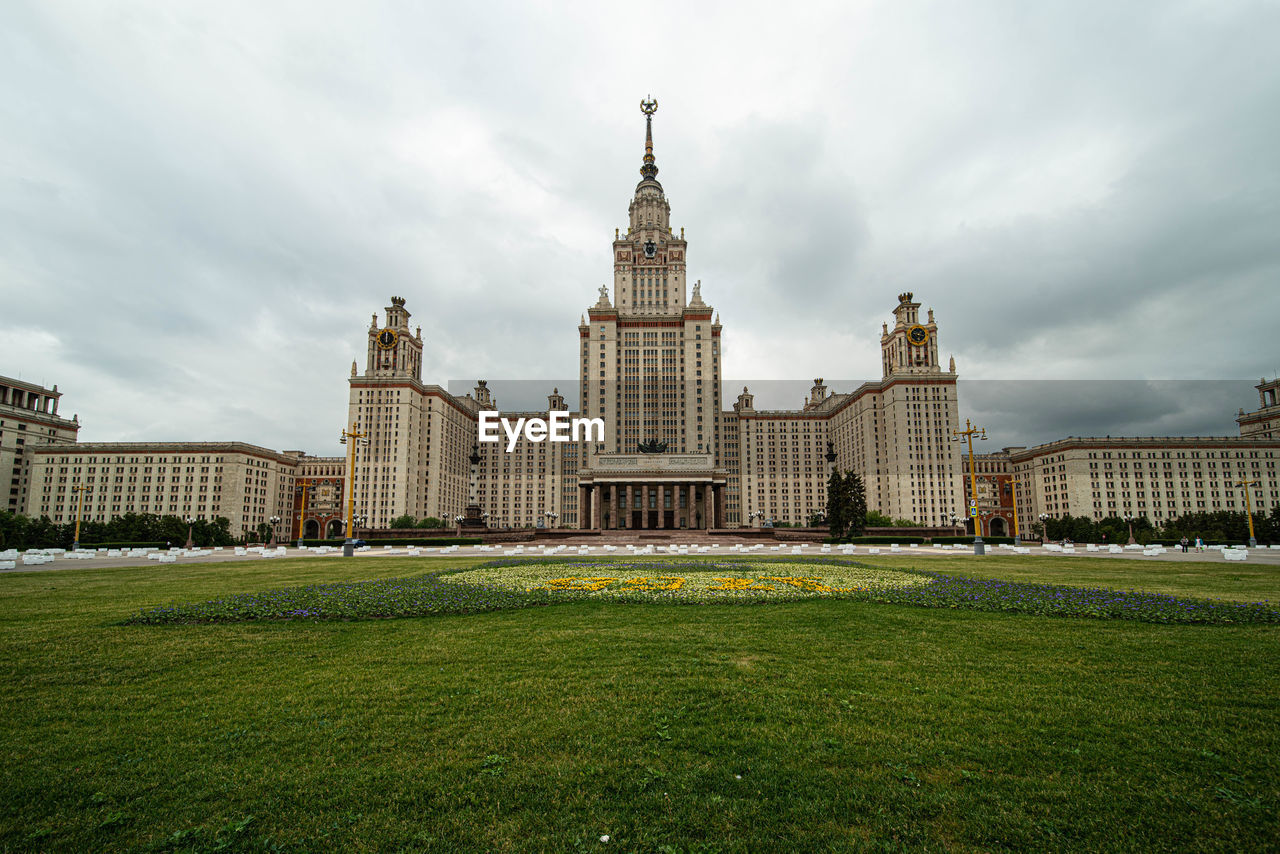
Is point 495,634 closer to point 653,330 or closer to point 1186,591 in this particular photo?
point 1186,591

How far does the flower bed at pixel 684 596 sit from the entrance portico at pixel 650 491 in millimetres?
76720

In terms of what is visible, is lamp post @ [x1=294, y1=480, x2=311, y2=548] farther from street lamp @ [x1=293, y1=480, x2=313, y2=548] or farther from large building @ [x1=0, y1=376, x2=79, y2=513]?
large building @ [x1=0, y1=376, x2=79, y2=513]

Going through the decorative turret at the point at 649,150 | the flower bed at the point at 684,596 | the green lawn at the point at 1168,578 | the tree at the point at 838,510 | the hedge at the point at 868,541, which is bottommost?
the hedge at the point at 868,541

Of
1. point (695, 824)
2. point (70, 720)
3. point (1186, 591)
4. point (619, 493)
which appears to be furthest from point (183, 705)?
point (619, 493)

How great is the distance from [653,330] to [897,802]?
115444 millimetres

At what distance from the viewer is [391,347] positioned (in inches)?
4648

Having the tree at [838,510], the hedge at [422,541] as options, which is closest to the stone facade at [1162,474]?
the tree at [838,510]

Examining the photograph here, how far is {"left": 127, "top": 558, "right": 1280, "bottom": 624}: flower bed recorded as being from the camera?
12891 mm

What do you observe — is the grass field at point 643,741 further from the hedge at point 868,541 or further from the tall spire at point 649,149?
the tall spire at point 649,149

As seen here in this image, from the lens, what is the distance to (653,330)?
118 meters

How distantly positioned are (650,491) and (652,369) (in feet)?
80.8

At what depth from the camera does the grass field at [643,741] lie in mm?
4461

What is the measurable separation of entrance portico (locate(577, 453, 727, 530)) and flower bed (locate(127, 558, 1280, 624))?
252 feet

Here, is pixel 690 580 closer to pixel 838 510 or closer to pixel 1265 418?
pixel 838 510
